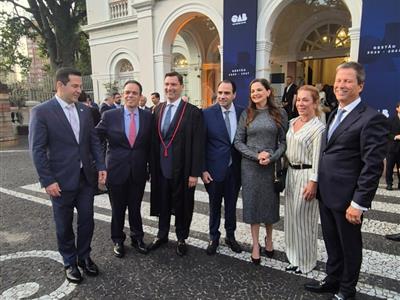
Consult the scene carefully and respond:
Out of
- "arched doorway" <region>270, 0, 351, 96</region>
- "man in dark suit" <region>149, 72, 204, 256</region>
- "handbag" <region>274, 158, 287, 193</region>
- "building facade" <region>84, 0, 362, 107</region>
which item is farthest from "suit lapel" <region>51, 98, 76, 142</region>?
"arched doorway" <region>270, 0, 351, 96</region>

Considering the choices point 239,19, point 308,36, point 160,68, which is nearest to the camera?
point 239,19

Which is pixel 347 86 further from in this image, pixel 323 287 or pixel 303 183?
pixel 323 287

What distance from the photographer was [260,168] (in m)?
3.30

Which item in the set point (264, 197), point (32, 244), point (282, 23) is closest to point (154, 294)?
point (264, 197)

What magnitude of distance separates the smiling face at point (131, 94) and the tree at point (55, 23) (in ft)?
63.5

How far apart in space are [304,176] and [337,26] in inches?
477

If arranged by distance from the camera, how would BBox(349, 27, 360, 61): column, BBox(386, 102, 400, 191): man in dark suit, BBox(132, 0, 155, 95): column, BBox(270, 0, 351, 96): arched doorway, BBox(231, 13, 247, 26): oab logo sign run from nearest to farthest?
1. BBox(386, 102, 400, 191): man in dark suit
2. BBox(349, 27, 360, 61): column
3. BBox(231, 13, 247, 26): oab logo sign
4. BBox(270, 0, 351, 96): arched doorway
5. BBox(132, 0, 155, 95): column

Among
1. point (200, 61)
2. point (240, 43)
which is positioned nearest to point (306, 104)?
point (240, 43)

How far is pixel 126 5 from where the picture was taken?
622 inches

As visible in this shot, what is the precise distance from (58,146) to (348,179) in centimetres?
265

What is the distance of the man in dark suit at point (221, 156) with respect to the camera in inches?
141

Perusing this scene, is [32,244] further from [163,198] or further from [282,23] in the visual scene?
[282,23]

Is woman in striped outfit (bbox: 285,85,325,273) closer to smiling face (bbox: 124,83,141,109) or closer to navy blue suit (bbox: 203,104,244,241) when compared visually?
navy blue suit (bbox: 203,104,244,241)

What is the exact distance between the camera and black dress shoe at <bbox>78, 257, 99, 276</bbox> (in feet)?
10.6
